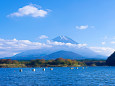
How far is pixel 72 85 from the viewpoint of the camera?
52.6 meters

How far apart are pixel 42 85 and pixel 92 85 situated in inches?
540

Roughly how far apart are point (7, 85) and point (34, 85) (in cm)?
756

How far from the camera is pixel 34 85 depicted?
52.2 metres

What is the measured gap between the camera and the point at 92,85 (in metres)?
52.3

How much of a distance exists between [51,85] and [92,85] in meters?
11.3

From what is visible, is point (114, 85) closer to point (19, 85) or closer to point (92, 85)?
point (92, 85)

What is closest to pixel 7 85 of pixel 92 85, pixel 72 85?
pixel 72 85

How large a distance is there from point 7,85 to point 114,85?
29503 millimetres

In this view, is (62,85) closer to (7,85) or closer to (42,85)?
(42,85)

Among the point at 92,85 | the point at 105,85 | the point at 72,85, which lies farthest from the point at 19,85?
the point at 105,85

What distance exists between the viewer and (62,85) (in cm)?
5244

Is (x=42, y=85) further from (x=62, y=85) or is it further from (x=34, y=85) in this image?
(x=62, y=85)

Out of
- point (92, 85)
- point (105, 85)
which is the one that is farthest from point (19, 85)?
point (105, 85)

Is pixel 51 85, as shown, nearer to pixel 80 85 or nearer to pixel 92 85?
pixel 80 85
